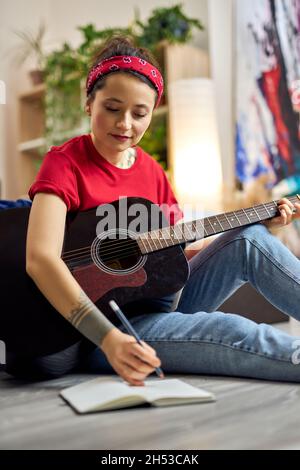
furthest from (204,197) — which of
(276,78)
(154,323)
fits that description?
(154,323)

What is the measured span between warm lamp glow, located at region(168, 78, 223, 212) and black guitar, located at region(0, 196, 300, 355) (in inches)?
72.4

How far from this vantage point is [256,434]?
36.0 inches

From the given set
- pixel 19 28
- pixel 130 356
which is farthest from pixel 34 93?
pixel 130 356

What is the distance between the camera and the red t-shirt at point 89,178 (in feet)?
4.14

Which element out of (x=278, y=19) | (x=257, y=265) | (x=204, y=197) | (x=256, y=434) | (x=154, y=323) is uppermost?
(x=278, y=19)

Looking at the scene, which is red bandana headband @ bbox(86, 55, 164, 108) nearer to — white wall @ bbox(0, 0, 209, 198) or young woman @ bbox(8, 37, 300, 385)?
young woman @ bbox(8, 37, 300, 385)

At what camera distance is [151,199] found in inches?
57.8

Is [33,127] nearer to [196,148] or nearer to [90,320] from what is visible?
[196,148]

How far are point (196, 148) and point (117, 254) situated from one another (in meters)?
2.00

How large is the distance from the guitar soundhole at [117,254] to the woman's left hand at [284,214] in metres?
0.35

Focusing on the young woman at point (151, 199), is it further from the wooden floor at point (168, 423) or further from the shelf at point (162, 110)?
the shelf at point (162, 110)

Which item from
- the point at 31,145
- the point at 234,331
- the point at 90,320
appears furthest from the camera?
the point at 31,145

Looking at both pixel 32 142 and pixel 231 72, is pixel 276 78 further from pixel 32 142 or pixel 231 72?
pixel 32 142

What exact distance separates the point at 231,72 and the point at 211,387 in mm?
2581
